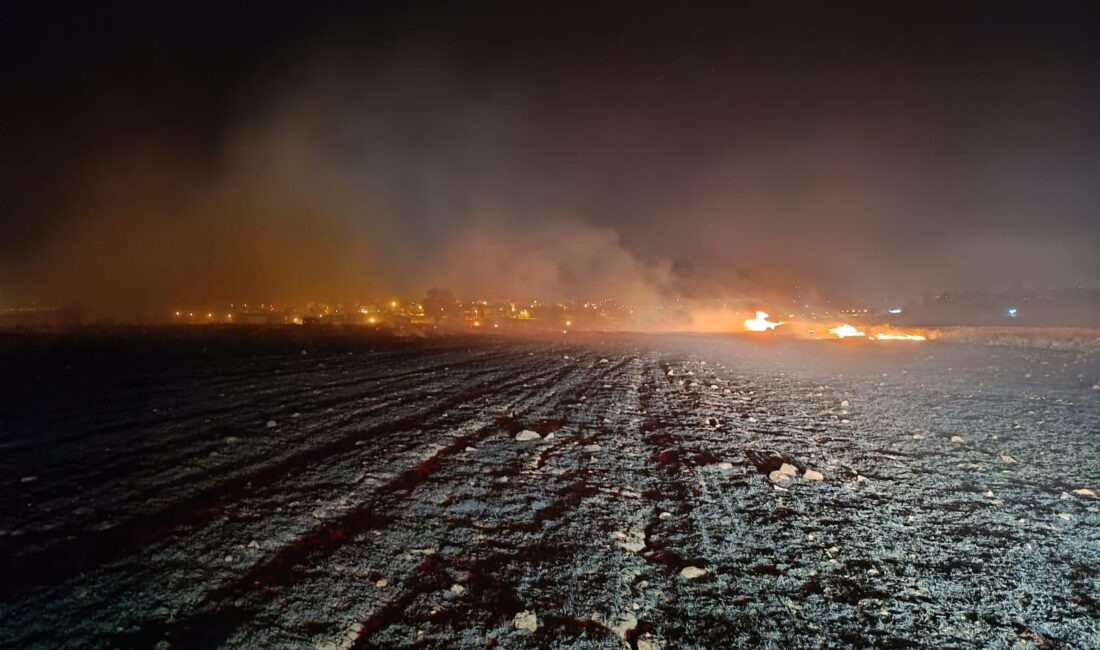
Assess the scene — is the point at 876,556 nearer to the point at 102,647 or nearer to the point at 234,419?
the point at 102,647

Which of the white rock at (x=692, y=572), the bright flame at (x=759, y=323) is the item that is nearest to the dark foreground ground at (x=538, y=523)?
the white rock at (x=692, y=572)

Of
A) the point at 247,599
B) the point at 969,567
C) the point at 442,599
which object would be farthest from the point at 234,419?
the point at 969,567

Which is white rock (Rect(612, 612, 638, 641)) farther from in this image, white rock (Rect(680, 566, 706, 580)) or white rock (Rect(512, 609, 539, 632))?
white rock (Rect(680, 566, 706, 580))

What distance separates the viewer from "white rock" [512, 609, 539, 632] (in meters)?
3.07

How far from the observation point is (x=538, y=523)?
4.49 metres

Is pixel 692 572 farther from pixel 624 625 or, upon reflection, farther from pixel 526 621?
pixel 526 621

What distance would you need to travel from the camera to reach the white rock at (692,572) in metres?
3.65

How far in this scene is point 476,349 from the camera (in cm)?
2091

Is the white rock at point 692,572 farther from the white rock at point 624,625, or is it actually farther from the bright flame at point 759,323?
the bright flame at point 759,323

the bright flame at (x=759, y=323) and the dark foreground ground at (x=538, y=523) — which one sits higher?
the bright flame at (x=759, y=323)

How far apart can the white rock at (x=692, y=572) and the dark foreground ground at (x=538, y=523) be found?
0.6 inches

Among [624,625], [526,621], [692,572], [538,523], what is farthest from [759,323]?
[526,621]

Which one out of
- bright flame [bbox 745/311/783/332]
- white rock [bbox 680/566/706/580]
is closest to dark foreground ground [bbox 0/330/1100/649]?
white rock [bbox 680/566/706/580]

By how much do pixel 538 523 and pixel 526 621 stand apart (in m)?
1.37
